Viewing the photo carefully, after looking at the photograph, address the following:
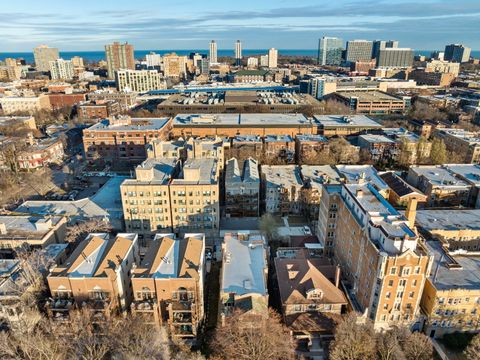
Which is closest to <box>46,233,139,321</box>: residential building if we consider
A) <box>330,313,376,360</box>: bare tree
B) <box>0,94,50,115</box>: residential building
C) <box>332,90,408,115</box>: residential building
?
<box>330,313,376,360</box>: bare tree

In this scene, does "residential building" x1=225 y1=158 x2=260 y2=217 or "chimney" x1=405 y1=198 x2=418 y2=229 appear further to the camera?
"residential building" x1=225 y1=158 x2=260 y2=217

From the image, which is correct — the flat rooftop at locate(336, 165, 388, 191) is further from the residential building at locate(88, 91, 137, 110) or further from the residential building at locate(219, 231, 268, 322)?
the residential building at locate(88, 91, 137, 110)

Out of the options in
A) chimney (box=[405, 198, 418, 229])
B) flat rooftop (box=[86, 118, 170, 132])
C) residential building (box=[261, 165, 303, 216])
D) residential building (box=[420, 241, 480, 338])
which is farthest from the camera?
flat rooftop (box=[86, 118, 170, 132])

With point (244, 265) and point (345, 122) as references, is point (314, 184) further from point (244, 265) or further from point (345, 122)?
point (345, 122)

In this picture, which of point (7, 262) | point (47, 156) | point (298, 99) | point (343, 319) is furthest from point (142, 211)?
point (298, 99)

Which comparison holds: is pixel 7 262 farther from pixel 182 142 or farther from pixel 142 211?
pixel 182 142

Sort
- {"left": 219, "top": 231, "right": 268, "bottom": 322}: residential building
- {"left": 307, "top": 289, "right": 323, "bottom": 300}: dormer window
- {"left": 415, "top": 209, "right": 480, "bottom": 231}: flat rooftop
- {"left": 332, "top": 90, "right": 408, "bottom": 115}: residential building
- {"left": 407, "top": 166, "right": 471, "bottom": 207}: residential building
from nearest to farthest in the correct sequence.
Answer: {"left": 219, "top": 231, "right": 268, "bottom": 322}: residential building → {"left": 307, "top": 289, "right": 323, "bottom": 300}: dormer window → {"left": 415, "top": 209, "right": 480, "bottom": 231}: flat rooftop → {"left": 407, "top": 166, "right": 471, "bottom": 207}: residential building → {"left": 332, "top": 90, "right": 408, "bottom": 115}: residential building

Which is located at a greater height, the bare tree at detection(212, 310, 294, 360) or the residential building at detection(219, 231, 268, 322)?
the residential building at detection(219, 231, 268, 322)

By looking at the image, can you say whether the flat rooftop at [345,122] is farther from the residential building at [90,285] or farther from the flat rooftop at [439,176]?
the residential building at [90,285]
